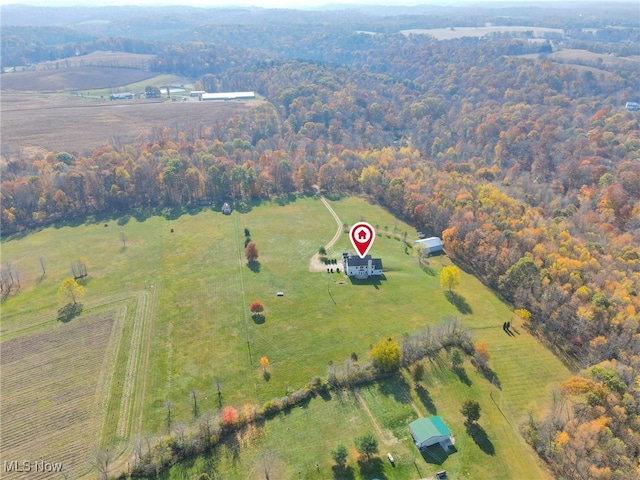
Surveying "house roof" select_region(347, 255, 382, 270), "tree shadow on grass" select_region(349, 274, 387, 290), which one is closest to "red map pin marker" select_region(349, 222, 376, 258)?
"house roof" select_region(347, 255, 382, 270)

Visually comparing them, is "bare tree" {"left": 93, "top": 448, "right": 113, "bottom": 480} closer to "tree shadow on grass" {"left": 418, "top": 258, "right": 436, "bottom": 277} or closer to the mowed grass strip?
the mowed grass strip

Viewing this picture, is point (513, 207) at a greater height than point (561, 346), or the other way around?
point (513, 207)

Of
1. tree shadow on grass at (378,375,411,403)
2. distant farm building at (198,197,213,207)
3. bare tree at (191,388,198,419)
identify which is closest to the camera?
bare tree at (191,388,198,419)

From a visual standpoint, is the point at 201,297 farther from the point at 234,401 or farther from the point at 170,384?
the point at 234,401

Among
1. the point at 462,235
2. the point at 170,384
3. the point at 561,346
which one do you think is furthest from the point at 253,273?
the point at 561,346

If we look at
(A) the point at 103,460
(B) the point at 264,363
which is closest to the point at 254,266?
(B) the point at 264,363

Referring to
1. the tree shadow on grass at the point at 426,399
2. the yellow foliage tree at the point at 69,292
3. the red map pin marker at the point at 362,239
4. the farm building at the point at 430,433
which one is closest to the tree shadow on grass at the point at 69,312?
the yellow foliage tree at the point at 69,292
